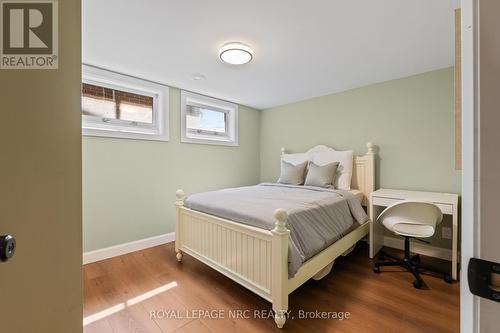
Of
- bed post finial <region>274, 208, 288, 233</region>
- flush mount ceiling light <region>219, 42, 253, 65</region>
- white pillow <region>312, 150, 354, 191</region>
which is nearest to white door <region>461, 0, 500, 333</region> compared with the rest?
bed post finial <region>274, 208, 288, 233</region>

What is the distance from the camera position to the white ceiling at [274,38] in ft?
4.97

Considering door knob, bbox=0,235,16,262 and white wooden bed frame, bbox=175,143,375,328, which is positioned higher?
door knob, bbox=0,235,16,262

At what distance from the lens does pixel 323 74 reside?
103 inches

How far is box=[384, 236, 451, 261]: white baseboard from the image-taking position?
8.00ft

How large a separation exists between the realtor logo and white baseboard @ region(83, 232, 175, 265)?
7.60ft

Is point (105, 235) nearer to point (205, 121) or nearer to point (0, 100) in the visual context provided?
point (205, 121)

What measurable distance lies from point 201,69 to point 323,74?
144 centimetres

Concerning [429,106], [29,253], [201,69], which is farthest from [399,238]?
[29,253]

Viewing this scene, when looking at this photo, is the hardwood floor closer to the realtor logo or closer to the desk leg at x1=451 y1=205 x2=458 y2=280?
the desk leg at x1=451 y1=205 x2=458 y2=280

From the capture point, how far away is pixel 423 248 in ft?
8.43

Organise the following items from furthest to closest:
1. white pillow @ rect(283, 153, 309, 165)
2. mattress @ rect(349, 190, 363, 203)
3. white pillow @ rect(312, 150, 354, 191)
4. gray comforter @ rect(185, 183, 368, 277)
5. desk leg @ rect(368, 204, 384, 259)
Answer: white pillow @ rect(283, 153, 309, 165) < white pillow @ rect(312, 150, 354, 191) < mattress @ rect(349, 190, 363, 203) < desk leg @ rect(368, 204, 384, 259) < gray comforter @ rect(185, 183, 368, 277)

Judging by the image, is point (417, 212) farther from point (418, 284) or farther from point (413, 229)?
point (418, 284)

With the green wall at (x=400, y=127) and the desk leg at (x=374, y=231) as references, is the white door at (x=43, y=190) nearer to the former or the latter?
the desk leg at (x=374, y=231)

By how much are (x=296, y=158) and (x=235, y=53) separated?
1.94 meters
